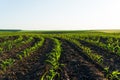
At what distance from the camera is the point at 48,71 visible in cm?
1211

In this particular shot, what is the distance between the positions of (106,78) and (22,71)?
165 inches

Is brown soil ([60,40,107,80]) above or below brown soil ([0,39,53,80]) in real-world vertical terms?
above

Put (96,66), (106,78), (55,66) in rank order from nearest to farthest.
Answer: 1. (106,78)
2. (55,66)
3. (96,66)

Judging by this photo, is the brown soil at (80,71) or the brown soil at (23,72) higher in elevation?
the brown soil at (80,71)

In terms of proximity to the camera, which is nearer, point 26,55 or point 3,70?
point 3,70

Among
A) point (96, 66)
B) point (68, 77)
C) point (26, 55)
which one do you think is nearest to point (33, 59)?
point (26, 55)

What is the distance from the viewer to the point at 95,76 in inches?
453

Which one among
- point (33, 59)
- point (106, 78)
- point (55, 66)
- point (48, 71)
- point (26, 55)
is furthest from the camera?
point (26, 55)

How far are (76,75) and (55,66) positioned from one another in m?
1.41

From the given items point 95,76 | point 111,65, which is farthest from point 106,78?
point 111,65

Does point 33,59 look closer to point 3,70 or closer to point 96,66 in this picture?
point 3,70

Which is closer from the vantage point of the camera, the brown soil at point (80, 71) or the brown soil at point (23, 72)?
the brown soil at point (80, 71)

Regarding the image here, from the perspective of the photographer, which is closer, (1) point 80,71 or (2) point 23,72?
(1) point 80,71

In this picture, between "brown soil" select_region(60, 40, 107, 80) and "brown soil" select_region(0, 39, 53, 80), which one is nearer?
"brown soil" select_region(60, 40, 107, 80)
